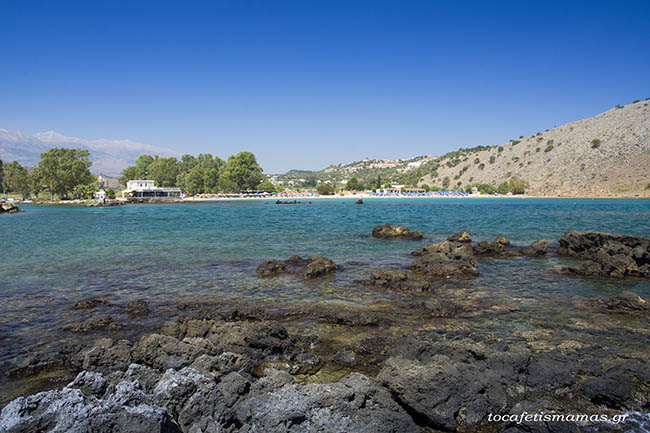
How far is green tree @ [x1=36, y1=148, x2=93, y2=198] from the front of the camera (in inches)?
4663

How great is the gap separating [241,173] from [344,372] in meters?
146

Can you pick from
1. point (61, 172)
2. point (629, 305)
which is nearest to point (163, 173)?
point (61, 172)

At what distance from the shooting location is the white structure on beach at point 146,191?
13488cm

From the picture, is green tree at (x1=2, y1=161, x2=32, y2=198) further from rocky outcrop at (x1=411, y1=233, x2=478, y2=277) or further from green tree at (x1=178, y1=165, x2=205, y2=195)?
rocky outcrop at (x1=411, y1=233, x2=478, y2=277)

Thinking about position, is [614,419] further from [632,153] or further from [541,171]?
[541,171]

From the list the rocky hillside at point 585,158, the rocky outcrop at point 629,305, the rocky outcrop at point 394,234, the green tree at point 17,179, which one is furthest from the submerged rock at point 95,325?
the green tree at point 17,179

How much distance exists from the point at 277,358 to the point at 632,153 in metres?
146

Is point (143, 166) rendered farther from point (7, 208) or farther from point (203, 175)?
point (7, 208)

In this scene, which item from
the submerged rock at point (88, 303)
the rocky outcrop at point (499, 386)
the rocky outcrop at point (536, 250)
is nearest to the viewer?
the rocky outcrop at point (499, 386)

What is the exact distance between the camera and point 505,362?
7.53 metres

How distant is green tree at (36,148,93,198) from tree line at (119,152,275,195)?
3140 cm

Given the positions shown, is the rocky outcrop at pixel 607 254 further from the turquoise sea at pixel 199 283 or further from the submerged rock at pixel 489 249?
the submerged rock at pixel 489 249

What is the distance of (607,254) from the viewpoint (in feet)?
62.0

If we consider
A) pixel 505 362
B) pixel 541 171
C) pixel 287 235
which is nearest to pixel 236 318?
pixel 505 362
